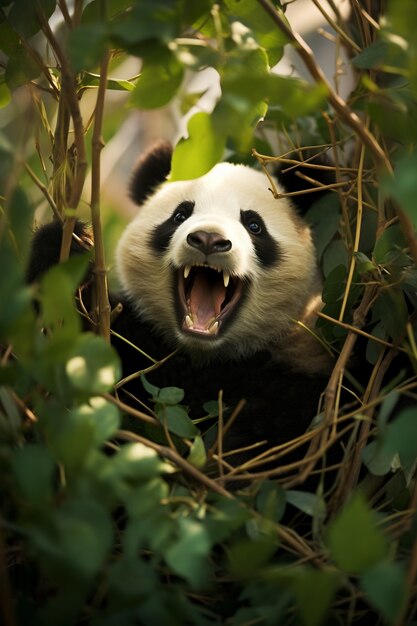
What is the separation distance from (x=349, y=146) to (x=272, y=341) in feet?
2.58

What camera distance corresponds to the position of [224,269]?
2.14 m

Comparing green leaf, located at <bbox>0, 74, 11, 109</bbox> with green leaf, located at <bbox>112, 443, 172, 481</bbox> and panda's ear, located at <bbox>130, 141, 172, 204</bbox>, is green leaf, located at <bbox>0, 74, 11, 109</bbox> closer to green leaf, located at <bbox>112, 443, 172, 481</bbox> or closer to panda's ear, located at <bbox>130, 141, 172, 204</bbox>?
panda's ear, located at <bbox>130, 141, 172, 204</bbox>

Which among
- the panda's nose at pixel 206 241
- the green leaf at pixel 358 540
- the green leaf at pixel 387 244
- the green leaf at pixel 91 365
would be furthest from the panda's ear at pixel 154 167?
the green leaf at pixel 358 540

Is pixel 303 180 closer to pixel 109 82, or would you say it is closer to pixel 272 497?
pixel 109 82

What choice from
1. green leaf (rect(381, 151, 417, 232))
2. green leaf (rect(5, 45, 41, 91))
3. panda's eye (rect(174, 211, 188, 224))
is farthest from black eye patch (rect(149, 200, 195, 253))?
green leaf (rect(381, 151, 417, 232))

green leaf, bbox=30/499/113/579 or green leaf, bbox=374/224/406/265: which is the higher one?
green leaf, bbox=30/499/113/579

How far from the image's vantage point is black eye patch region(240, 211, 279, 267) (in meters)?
2.35

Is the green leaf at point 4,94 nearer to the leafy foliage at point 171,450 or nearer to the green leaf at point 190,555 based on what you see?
the leafy foliage at point 171,450

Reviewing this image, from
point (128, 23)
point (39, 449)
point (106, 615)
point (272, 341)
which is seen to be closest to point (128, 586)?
point (106, 615)

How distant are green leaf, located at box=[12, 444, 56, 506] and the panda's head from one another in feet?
3.67

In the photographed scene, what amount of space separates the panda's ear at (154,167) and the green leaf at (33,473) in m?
1.68

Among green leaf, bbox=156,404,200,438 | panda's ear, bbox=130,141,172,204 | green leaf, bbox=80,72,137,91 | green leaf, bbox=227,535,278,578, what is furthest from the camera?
panda's ear, bbox=130,141,172,204

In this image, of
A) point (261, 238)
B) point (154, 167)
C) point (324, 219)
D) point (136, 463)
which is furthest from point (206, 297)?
point (136, 463)

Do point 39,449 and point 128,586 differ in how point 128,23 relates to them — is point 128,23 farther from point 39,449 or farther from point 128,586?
point 128,586
